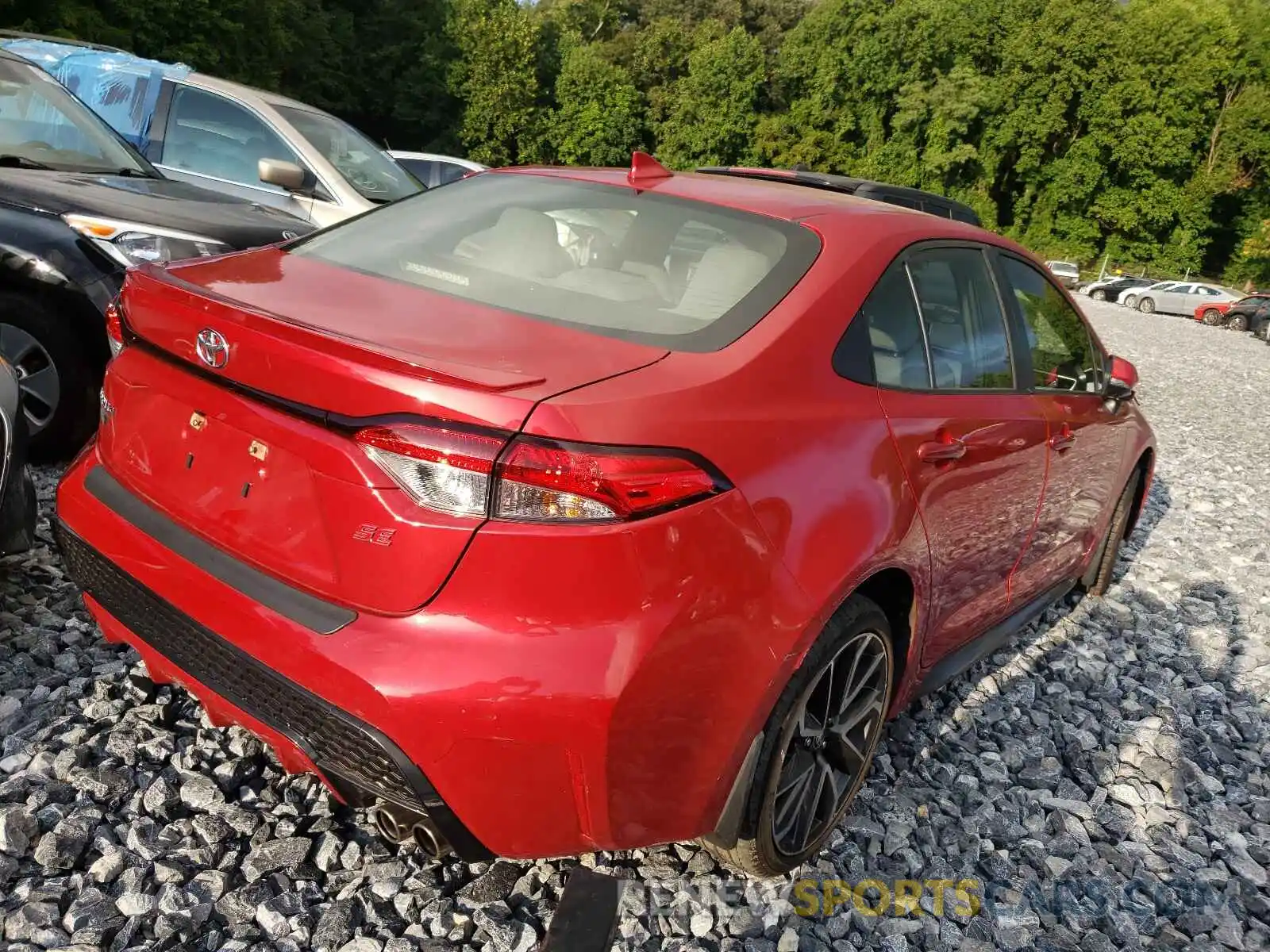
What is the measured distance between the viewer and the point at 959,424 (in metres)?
2.66

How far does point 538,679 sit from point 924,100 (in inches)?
2417

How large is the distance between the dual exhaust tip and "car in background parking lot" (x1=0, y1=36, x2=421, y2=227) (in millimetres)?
5652

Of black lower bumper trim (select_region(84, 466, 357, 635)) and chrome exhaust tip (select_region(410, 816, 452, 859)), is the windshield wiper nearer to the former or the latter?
black lower bumper trim (select_region(84, 466, 357, 635))

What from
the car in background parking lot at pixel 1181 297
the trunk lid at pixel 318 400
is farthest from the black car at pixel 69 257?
the car in background parking lot at pixel 1181 297

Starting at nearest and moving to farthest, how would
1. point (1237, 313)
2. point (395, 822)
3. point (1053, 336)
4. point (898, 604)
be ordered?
point (395, 822) → point (898, 604) → point (1053, 336) → point (1237, 313)

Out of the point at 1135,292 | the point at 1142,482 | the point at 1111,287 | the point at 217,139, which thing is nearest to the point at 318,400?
the point at 1142,482

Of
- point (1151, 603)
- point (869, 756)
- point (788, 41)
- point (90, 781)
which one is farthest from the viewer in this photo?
point (788, 41)

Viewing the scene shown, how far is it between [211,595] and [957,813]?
7.27 ft

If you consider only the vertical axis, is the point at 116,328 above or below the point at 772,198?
below

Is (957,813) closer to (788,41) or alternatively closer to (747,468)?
(747,468)

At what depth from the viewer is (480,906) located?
2.20 metres

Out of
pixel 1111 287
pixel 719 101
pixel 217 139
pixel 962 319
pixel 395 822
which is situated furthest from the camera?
pixel 719 101

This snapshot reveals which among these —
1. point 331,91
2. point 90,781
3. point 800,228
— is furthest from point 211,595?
point 331,91

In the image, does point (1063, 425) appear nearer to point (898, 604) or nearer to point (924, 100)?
point (898, 604)
